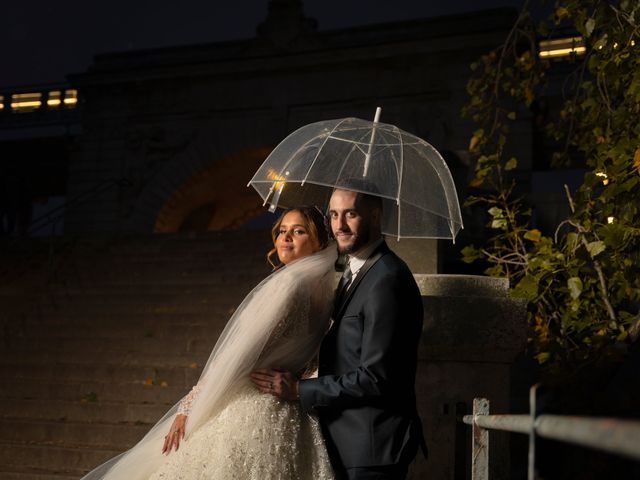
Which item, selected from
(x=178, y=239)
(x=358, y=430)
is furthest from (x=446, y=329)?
(x=178, y=239)

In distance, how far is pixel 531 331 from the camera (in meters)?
4.81

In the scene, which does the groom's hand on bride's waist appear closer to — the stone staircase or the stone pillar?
the stone pillar

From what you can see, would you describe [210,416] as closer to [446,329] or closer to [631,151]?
[446,329]

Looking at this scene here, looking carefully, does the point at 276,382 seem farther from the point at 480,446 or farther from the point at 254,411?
the point at 480,446

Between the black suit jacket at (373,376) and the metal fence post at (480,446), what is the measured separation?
20 centimetres

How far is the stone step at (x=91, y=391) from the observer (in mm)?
6074

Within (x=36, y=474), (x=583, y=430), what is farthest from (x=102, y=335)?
(x=583, y=430)

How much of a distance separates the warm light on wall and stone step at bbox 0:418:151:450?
62.7ft

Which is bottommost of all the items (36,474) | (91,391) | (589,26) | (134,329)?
(36,474)

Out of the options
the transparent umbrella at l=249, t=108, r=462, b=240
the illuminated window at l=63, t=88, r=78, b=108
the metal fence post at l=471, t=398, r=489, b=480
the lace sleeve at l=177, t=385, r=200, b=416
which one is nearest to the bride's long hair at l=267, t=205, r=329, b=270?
the transparent umbrella at l=249, t=108, r=462, b=240

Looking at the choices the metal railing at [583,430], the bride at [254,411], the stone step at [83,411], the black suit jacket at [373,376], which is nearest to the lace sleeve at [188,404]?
the bride at [254,411]

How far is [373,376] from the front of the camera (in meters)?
2.36

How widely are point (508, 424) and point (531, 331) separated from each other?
3.22 meters

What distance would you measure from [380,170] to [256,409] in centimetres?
113
